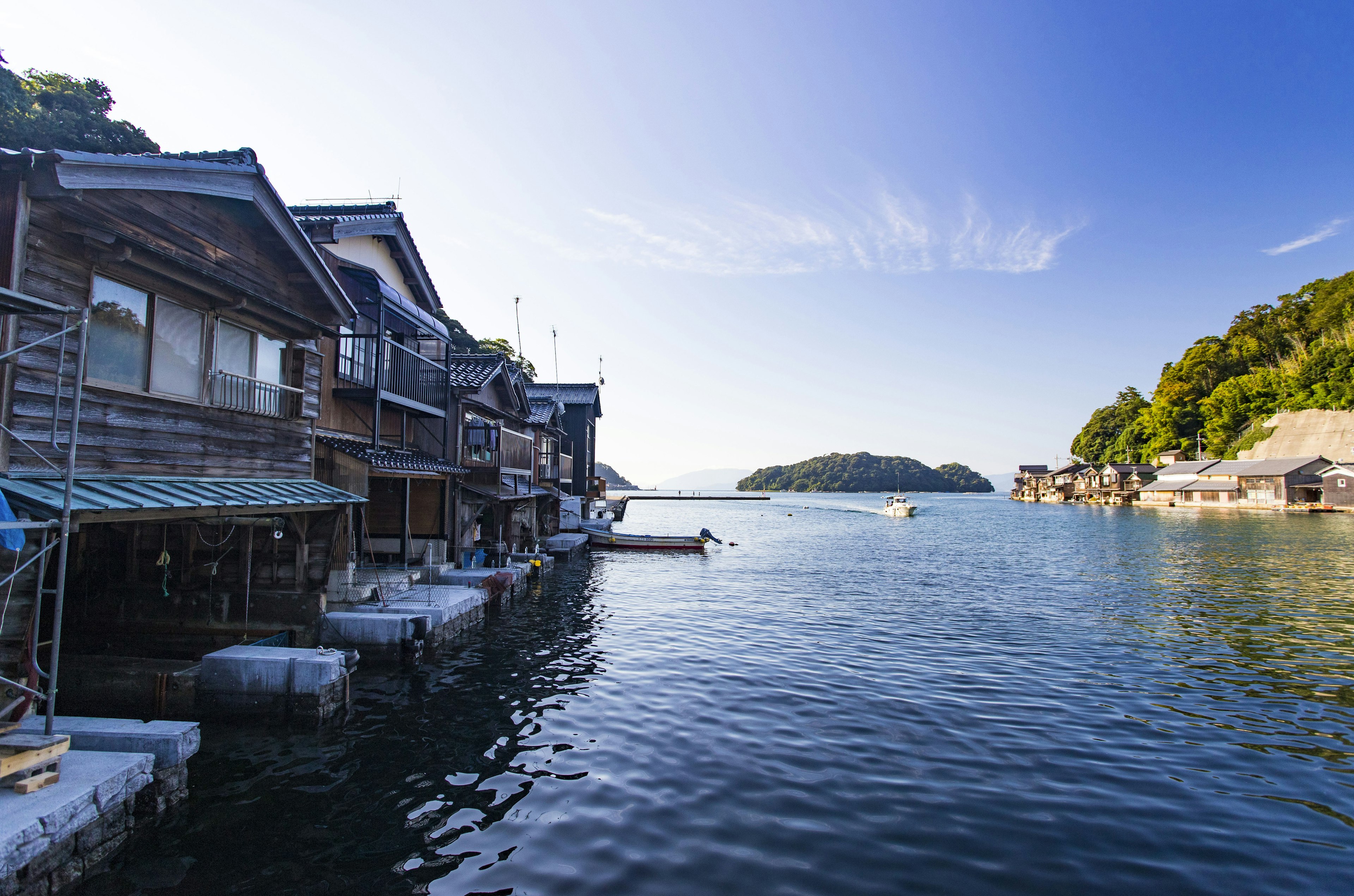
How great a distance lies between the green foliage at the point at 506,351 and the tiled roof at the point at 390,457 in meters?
37.0

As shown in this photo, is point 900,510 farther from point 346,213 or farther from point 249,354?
point 249,354

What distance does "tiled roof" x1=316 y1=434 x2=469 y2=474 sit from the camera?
14.9 meters

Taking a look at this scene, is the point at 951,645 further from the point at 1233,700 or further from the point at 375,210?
the point at 375,210

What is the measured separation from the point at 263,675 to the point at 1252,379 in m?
138

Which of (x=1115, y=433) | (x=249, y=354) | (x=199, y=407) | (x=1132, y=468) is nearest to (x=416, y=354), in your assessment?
(x=249, y=354)

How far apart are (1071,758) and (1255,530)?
5700 centimetres

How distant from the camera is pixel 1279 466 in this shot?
7931 cm

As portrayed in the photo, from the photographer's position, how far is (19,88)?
100ft

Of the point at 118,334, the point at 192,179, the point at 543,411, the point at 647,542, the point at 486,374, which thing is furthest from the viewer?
the point at 647,542

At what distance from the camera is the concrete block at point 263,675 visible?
10.0 meters

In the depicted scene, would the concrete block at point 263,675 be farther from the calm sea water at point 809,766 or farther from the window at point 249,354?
the window at point 249,354

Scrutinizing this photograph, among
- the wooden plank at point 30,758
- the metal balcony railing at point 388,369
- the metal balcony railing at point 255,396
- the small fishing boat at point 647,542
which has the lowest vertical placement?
the small fishing boat at point 647,542

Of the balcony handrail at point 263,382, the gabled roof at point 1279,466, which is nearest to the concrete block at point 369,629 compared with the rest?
the balcony handrail at point 263,382

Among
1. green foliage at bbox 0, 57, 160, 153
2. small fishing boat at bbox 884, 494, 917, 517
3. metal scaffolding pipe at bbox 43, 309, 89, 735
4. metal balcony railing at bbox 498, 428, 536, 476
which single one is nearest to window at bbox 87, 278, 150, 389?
metal scaffolding pipe at bbox 43, 309, 89, 735
